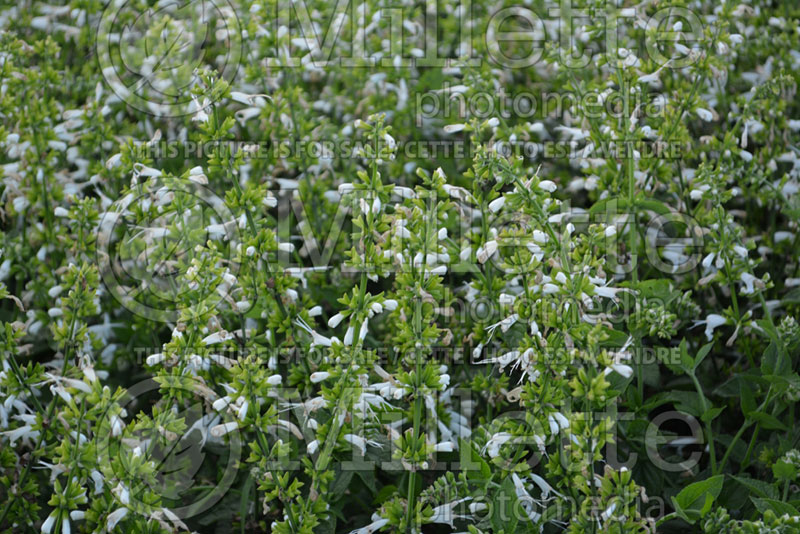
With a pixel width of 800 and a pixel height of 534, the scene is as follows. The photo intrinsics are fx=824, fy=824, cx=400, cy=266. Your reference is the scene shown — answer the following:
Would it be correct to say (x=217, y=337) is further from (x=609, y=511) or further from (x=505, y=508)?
(x=609, y=511)

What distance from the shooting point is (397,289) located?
255 cm

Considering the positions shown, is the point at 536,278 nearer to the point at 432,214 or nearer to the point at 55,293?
the point at 432,214

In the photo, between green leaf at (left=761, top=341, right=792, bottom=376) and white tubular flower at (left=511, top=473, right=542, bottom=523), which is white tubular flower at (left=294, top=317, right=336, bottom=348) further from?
green leaf at (left=761, top=341, right=792, bottom=376)

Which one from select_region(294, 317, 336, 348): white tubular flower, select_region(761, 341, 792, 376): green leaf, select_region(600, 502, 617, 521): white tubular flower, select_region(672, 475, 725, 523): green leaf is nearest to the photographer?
select_region(600, 502, 617, 521): white tubular flower

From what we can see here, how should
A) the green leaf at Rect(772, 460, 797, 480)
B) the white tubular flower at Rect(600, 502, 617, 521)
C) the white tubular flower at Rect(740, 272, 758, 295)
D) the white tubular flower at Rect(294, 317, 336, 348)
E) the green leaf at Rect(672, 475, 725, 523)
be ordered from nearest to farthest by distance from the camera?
the white tubular flower at Rect(600, 502, 617, 521), the green leaf at Rect(672, 475, 725, 523), the green leaf at Rect(772, 460, 797, 480), the white tubular flower at Rect(294, 317, 336, 348), the white tubular flower at Rect(740, 272, 758, 295)

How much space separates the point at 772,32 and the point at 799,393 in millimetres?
2266

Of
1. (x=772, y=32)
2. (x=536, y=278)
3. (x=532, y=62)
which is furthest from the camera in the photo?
(x=532, y=62)

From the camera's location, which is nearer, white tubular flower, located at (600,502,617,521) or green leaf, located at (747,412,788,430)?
white tubular flower, located at (600,502,617,521)

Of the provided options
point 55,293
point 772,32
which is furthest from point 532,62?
point 55,293

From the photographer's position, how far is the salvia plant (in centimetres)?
226

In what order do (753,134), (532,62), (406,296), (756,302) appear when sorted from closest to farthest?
(406,296)
(756,302)
(753,134)
(532,62)

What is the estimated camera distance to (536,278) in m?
2.38

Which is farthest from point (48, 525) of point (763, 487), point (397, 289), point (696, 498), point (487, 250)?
point (763, 487)

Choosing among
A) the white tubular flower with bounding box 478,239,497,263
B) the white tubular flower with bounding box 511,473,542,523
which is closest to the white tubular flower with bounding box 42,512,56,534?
the white tubular flower with bounding box 511,473,542,523
